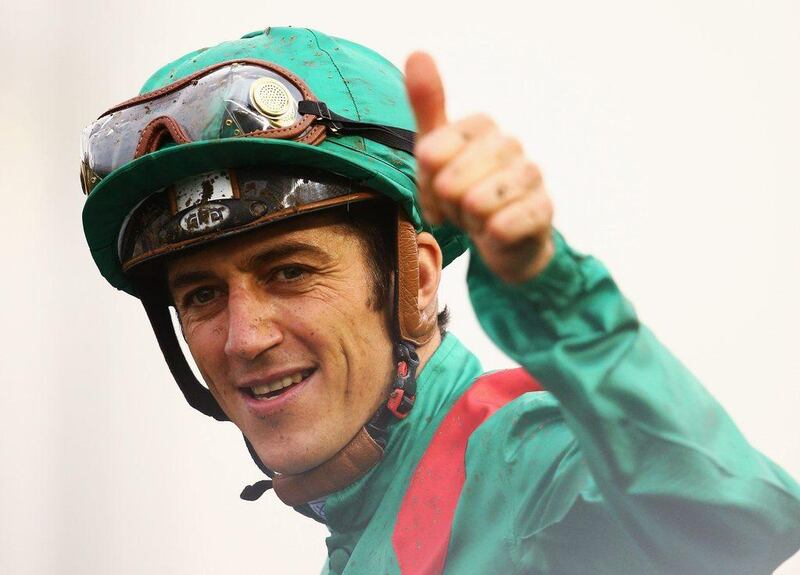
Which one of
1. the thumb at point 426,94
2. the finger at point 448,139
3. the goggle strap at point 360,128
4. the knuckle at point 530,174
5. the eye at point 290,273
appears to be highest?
the goggle strap at point 360,128

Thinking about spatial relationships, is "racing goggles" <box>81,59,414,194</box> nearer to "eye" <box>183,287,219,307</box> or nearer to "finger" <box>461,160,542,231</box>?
"eye" <box>183,287,219,307</box>

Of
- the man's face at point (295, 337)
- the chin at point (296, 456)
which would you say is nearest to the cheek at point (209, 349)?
the man's face at point (295, 337)

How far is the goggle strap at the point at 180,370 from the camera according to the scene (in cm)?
347

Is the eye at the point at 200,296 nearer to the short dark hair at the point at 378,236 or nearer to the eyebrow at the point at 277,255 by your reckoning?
the eyebrow at the point at 277,255

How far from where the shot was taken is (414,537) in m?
2.58

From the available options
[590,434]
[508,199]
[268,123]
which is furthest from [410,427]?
[508,199]

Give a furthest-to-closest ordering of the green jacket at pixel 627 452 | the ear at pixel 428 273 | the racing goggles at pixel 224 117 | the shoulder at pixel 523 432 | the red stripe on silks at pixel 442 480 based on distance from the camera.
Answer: the ear at pixel 428 273 → the racing goggles at pixel 224 117 → the red stripe on silks at pixel 442 480 → the shoulder at pixel 523 432 → the green jacket at pixel 627 452

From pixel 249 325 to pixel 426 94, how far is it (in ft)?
3.99

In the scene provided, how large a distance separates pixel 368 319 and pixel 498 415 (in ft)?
1.70

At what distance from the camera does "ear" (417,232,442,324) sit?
2.97 meters

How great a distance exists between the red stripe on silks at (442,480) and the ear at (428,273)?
314 mm

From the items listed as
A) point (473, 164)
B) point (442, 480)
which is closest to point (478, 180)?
point (473, 164)

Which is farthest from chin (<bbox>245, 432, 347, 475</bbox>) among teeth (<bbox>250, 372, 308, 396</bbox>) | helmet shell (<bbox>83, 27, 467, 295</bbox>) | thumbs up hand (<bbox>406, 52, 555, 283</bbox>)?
thumbs up hand (<bbox>406, 52, 555, 283</bbox>)

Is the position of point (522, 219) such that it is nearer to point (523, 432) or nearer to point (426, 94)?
point (426, 94)
